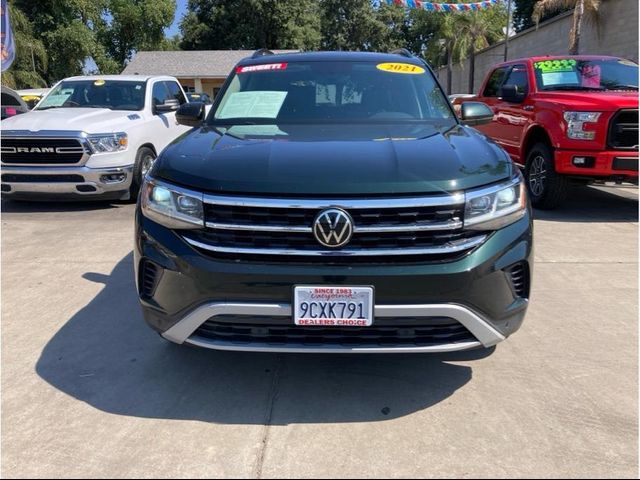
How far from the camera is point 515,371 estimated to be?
320 centimetres

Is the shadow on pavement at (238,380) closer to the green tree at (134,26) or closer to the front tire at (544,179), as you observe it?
the front tire at (544,179)

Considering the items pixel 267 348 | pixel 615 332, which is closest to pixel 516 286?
pixel 267 348

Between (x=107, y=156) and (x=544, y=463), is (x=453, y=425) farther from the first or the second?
(x=107, y=156)

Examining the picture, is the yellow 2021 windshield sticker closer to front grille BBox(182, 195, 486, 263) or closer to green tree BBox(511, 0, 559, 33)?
front grille BBox(182, 195, 486, 263)

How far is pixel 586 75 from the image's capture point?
750cm

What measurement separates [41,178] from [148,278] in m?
5.13

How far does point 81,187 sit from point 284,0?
4097cm

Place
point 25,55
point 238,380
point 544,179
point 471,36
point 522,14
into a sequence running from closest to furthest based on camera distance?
point 238,380, point 544,179, point 25,55, point 471,36, point 522,14

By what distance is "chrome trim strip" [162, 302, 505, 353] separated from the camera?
2.47m

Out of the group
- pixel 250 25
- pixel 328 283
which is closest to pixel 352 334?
pixel 328 283

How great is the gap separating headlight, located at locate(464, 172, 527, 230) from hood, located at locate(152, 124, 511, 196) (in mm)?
62

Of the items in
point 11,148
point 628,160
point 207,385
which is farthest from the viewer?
point 11,148

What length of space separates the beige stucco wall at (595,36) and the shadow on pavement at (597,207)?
25.1 ft

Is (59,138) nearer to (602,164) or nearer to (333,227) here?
(333,227)
